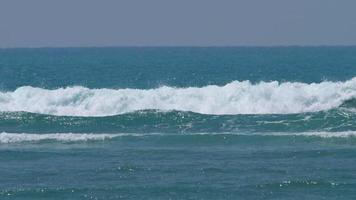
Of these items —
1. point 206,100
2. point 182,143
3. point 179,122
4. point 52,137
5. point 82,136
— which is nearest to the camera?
point 182,143

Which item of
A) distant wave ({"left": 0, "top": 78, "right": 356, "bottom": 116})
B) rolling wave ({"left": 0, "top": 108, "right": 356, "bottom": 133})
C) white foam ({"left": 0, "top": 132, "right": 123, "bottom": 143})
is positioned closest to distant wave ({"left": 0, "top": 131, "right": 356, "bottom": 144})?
white foam ({"left": 0, "top": 132, "right": 123, "bottom": 143})

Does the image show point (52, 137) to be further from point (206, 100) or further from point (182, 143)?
point (206, 100)

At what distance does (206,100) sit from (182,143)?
13.2 metres

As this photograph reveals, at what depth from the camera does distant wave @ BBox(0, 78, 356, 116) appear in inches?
2108

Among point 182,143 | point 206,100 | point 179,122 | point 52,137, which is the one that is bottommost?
point 182,143

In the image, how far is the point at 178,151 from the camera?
131ft

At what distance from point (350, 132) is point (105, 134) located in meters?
10.8

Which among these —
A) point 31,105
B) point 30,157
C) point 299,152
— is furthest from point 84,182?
point 31,105

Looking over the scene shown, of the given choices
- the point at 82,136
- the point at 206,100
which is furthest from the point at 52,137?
the point at 206,100

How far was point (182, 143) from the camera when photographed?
138 feet

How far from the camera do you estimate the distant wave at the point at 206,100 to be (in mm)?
53531

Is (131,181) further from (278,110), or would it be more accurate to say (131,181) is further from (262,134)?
(278,110)

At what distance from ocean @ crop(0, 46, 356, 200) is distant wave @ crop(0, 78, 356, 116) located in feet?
0.20

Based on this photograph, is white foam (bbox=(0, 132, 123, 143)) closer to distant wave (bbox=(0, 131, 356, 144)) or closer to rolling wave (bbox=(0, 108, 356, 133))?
distant wave (bbox=(0, 131, 356, 144))
